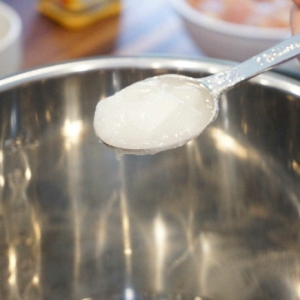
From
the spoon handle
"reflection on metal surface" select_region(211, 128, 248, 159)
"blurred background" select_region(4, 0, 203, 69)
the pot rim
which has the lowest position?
"reflection on metal surface" select_region(211, 128, 248, 159)

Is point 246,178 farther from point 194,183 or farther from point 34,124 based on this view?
point 34,124

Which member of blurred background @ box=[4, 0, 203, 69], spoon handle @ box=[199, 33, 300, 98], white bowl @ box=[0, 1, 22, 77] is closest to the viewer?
spoon handle @ box=[199, 33, 300, 98]

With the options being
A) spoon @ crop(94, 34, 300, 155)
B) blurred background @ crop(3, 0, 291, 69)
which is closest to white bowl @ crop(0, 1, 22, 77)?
blurred background @ crop(3, 0, 291, 69)

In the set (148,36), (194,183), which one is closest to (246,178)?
(194,183)

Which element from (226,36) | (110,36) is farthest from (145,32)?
(226,36)

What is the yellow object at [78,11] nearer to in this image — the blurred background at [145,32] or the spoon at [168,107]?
the blurred background at [145,32]

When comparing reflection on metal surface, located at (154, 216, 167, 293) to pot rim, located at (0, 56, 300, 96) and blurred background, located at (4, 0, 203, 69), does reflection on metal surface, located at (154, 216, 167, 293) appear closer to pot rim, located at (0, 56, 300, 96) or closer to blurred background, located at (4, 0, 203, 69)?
pot rim, located at (0, 56, 300, 96)
